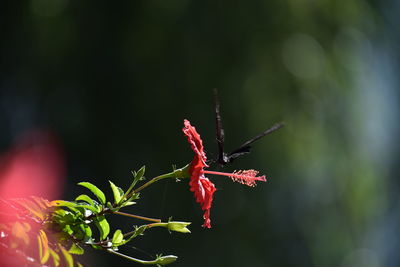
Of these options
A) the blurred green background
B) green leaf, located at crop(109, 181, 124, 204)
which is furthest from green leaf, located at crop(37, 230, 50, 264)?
the blurred green background

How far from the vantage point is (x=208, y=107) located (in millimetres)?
3156

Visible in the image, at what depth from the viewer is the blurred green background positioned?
313 centimetres

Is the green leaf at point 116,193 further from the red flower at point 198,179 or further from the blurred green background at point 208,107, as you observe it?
the blurred green background at point 208,107

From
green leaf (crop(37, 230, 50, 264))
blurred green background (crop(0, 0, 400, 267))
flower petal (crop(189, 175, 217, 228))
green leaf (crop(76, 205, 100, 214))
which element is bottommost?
green leaf (crop(37, 230, 50, 264))

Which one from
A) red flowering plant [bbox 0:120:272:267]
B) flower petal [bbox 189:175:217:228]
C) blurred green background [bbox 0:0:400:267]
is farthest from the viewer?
blurred green background [bbox 0:0:400:267]

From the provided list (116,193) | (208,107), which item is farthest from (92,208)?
(208,107)

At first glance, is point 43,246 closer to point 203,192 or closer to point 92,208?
point 92,208

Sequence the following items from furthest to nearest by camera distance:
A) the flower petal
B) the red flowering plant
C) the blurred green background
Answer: the blurred green background, the flower petal, the red flowering plant

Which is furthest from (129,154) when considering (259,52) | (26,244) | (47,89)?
(26,244)

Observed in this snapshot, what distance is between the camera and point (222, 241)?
3.11 m

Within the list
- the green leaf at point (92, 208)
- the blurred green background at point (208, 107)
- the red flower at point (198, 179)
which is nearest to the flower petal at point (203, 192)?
the red flower at point (198, 179)

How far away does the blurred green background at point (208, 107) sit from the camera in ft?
10.3

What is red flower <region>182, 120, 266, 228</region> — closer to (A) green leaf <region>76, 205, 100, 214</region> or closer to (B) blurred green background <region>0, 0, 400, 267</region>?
(A) green leaf <region>76, 205, 100, 214</region>

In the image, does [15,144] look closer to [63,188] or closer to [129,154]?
[63,188]
